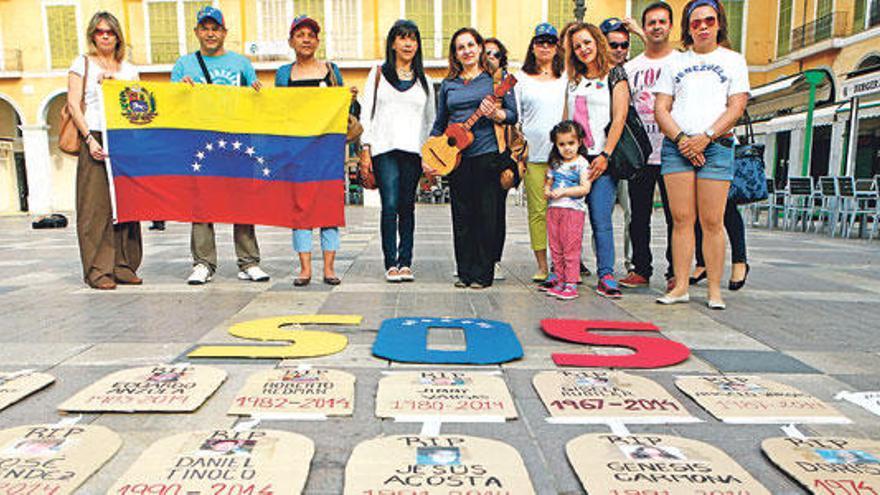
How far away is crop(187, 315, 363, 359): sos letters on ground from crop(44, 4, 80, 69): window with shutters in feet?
86.9

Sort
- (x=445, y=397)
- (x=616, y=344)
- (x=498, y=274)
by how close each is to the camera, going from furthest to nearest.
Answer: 1. (x=498, y=274)
2. (x=616, y=344)
3. (x=445, y=397)

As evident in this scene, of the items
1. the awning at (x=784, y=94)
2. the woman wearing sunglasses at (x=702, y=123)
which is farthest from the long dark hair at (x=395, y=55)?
the awning at (x=784, y=94)

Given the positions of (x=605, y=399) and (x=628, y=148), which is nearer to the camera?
(x=605, y=399)

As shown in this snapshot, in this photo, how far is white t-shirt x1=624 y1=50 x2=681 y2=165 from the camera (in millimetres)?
4199

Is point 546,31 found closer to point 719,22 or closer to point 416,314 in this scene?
point 719,22

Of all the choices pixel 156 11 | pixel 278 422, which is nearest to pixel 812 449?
pixel 278 422

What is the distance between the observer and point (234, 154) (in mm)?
4676

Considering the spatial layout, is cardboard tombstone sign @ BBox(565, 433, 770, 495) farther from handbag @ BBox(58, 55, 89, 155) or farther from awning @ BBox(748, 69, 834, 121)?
awning @ BBox(748, 69, 834, 121)

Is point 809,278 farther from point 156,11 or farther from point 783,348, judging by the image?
point 156,11

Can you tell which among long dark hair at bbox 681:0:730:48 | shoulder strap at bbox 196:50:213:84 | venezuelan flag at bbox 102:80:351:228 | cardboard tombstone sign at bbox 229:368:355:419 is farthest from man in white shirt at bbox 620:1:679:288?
shoulder strap at bbox 196:50:213:84

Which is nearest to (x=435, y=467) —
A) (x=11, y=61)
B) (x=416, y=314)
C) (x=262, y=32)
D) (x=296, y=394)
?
(x=296, y=394)

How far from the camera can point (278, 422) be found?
192 centimetres

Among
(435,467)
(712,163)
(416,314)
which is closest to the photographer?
(435,467)

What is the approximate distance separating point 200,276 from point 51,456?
3.04m
